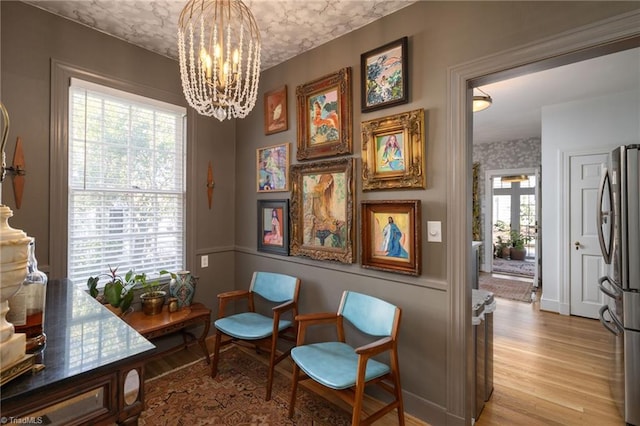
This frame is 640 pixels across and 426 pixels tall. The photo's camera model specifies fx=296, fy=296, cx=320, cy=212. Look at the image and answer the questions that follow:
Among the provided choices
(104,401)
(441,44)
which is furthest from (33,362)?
(441,44)

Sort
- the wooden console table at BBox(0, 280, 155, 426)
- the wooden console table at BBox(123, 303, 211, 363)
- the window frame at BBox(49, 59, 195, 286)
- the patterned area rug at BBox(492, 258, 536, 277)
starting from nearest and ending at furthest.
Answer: the wooden console table at BBox(0, 280, 155, 426) < the window frame at BBox(49, 59, 195, 286) < the wooden console table at BBox(123, 303, 211, 363) < the patterned area rug at BBox(492, 258, 536, 277)

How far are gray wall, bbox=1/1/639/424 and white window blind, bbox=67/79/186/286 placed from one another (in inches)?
7.4

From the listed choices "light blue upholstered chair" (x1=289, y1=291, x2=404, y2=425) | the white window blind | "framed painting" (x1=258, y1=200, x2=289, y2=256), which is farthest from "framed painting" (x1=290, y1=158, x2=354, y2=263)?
the white window blind

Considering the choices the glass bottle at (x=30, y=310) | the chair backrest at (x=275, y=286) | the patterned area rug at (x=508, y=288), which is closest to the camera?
the glass bottle at (x=30, y=310)

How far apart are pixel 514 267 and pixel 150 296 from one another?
752 cm

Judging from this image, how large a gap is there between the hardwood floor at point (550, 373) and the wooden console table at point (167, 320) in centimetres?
225

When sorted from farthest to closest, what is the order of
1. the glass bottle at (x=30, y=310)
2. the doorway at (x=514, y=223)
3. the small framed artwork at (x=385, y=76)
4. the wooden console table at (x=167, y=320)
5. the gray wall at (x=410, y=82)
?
the doorway at (x=514, y=223) < the wooden console table at (x=167, y=320) < the small framed artwork at (x=385, y=76) < the gray wall at (x=410, y=82) < the glass bottle at (x=30, y=310)

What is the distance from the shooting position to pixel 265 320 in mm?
2498

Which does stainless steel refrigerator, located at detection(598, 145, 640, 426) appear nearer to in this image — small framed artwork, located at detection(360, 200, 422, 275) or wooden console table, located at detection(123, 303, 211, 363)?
small framed artwork, located at detection(360, 200, 422, 275)

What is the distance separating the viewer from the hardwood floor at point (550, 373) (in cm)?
204

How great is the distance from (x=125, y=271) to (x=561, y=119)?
17.8 feet

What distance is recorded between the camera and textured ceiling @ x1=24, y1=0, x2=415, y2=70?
2.02m

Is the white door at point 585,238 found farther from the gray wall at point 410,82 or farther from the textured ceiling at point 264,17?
the textured ceiling at point 264,17

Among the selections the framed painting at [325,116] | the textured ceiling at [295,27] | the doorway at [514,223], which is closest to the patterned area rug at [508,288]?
the doorway at [514,223]
